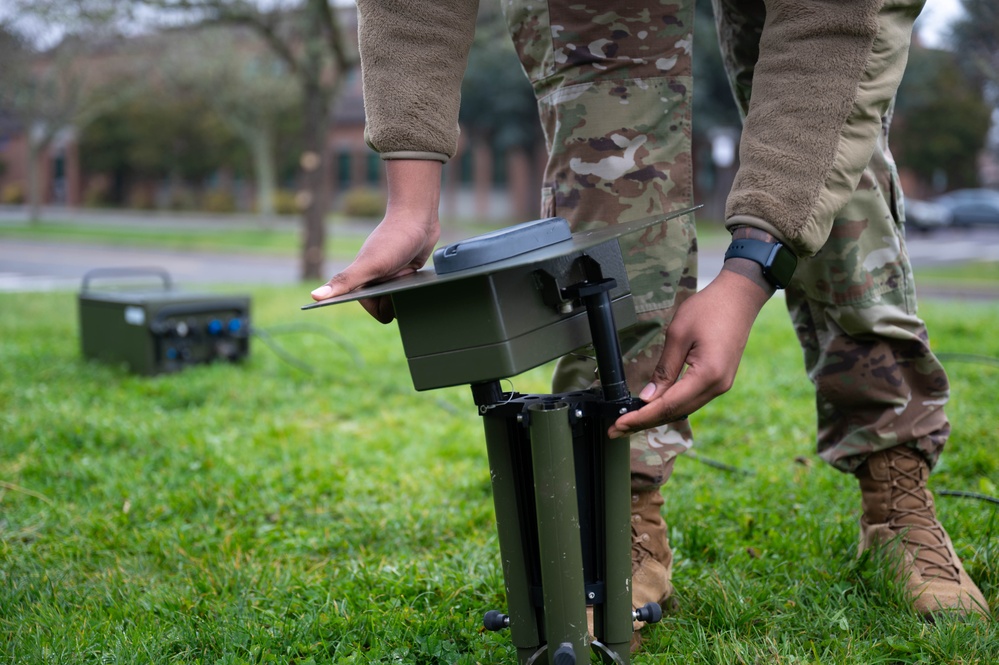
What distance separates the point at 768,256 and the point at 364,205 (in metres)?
29.4

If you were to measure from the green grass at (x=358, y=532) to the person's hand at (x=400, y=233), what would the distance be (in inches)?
25.4

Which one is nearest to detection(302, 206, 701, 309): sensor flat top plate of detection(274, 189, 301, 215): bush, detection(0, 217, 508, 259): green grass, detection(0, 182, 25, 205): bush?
detection(0, 217, 508, 259): green grass

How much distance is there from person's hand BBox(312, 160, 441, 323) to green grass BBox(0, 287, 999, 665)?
2.12 ft

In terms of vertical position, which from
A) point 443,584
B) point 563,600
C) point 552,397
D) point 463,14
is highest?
point 463,14

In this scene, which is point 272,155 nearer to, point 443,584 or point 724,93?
point 724,93

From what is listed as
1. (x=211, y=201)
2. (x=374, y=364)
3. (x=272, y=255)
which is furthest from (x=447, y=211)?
(x=374, y=364)

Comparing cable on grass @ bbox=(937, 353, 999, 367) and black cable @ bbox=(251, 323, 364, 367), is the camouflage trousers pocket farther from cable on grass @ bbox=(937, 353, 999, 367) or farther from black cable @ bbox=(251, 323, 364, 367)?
black cable @ bbox=(251, 323, 364, 367)

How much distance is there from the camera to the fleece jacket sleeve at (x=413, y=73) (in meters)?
1.33

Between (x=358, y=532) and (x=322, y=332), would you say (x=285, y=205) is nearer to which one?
(x=322, y=332)

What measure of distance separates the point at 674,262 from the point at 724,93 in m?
21.7

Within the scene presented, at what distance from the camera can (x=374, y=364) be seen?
4516mm

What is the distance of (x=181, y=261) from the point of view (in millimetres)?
16000

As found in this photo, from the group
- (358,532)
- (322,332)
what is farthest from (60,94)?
(358,532)

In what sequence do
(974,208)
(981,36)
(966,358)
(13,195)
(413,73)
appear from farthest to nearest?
(13,195), (974,208), (981,36), (966,358), (413,73)
